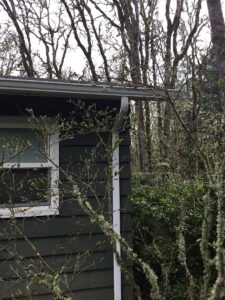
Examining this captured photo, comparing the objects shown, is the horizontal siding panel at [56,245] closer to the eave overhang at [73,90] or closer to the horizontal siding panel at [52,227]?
the horizontal siding panel at [52,227]

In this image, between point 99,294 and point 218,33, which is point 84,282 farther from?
point 218,33

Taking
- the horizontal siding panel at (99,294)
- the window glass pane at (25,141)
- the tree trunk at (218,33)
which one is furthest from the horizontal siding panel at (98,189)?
the tree trunk at (218,33)

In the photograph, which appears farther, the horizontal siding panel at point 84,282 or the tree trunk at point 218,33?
the tree trunk at point 218,33

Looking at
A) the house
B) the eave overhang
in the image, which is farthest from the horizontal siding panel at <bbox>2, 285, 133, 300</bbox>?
the eave overhang

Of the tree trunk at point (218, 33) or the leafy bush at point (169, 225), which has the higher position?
the tree trunk at point (218, 33)

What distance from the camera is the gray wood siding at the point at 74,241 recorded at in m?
4.48

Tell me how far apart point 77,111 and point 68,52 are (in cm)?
1139

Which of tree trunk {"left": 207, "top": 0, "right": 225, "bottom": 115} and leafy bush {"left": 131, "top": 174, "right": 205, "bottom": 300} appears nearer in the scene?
tree trunk {"left": 207, "top": 0, "right": 225, "bottom": 115}

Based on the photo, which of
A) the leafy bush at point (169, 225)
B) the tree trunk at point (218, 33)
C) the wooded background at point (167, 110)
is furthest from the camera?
the leafy bush at point (169, 225)

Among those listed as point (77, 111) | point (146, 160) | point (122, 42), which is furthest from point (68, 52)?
point (77, 111)

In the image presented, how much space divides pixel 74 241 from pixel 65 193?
60 centimetres

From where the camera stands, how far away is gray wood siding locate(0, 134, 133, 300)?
177 inches

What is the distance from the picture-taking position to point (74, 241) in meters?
4.69

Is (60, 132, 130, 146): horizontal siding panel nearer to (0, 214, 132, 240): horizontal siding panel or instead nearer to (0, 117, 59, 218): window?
(0, 117, 59, 218): window
